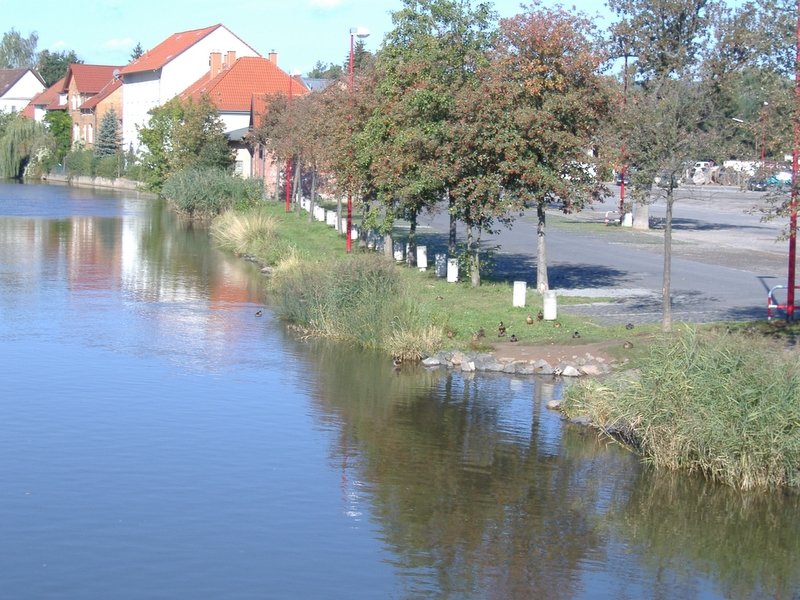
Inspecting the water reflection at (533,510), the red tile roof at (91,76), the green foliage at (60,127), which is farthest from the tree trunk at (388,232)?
the red tile roof at (91,76)

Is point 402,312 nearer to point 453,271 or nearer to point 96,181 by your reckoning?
point 453,271

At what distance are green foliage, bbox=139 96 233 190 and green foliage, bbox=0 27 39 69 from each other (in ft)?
339

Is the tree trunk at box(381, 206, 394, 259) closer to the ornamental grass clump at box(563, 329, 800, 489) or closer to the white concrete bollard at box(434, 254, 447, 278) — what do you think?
the white concrete bollard at box(434, 254, 447, 278)

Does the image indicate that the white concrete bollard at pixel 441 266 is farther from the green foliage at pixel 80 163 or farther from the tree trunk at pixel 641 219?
the green foliage at pixel 80 163

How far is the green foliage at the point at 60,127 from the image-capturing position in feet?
315

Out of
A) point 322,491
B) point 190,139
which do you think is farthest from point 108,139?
point 322,491

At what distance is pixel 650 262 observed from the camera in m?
33.2

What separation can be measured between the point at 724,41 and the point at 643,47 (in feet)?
25.8

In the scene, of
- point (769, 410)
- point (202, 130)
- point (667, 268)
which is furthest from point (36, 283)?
point (202, 130)

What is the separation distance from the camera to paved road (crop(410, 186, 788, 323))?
23.9 metres

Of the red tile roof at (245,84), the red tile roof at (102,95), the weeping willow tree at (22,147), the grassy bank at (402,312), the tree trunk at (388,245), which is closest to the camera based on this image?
the grassy bank at (402,312)

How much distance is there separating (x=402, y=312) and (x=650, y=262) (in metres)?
14.2

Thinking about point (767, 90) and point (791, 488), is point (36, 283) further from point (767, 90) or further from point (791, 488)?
point (791, 488)

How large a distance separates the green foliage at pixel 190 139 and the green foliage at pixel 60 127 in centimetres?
3102
